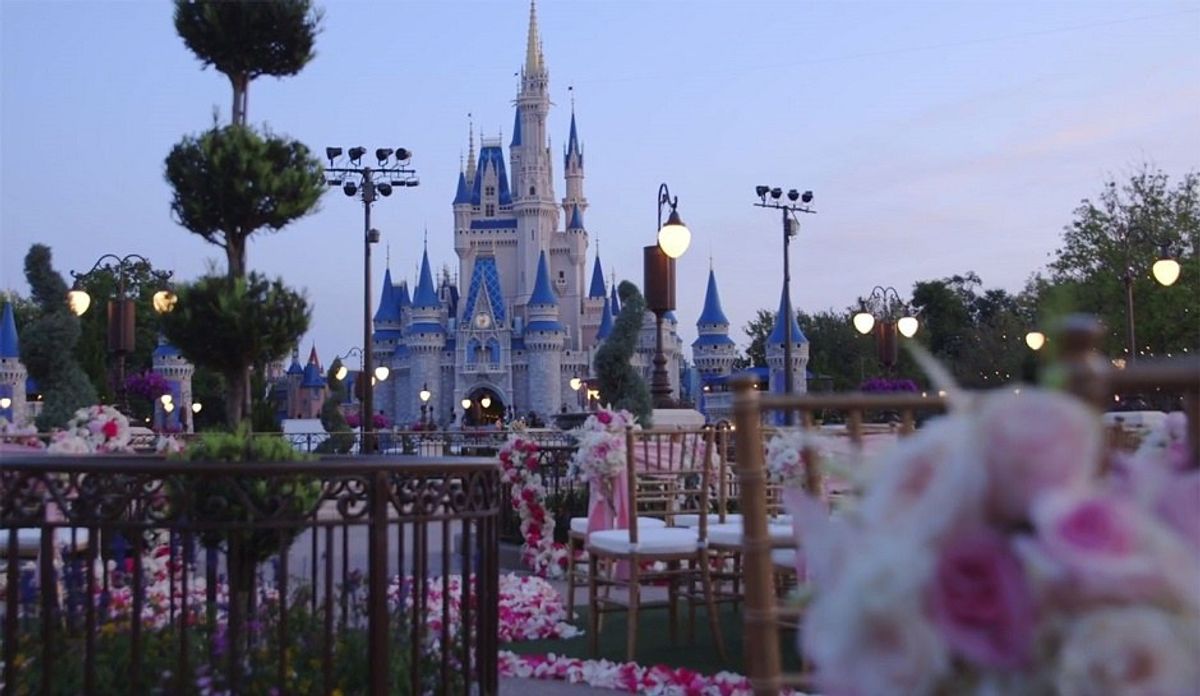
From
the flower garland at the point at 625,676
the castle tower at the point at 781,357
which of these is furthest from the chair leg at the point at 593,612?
the castle tower at the point at 781,357

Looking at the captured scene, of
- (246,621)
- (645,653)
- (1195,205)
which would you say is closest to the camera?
(246,621)

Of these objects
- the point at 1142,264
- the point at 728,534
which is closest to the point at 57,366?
the point at 728,534

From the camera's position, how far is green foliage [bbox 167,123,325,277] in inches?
244

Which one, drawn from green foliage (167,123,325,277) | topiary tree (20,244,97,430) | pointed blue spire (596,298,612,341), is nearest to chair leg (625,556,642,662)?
green foliage (167,123,325,277)

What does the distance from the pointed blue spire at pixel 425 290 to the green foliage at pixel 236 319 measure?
78964mm

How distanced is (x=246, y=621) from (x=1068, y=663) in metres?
4.15

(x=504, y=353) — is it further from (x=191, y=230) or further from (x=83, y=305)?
(x=191, y=230)

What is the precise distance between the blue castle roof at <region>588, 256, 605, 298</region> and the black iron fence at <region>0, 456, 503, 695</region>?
298ft

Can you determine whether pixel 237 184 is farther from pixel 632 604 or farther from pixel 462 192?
pixel 462 192

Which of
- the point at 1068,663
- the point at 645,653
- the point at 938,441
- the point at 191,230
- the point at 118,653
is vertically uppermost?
the point at 191,230

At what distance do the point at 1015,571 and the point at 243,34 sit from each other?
20.3 feet

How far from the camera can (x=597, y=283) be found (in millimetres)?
96750

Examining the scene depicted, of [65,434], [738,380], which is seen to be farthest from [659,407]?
[738,380]

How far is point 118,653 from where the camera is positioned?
487 centimetres
